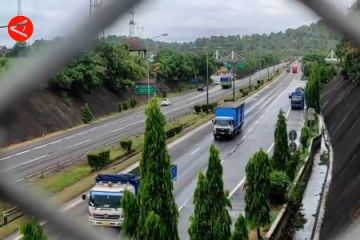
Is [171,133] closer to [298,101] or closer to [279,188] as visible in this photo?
[279,188]

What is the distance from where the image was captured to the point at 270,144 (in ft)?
73.4

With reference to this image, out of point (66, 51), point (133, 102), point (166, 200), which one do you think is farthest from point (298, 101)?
point (66, 51)

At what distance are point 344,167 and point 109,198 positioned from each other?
692 centimetres

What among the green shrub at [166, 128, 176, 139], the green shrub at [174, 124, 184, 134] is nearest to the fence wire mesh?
the green shrub at [166, 128, 176, 139]

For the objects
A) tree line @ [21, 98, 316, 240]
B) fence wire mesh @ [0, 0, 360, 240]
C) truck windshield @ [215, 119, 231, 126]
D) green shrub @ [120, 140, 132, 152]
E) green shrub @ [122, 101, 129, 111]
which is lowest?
green shrub @ [122, 101, 129, 111]

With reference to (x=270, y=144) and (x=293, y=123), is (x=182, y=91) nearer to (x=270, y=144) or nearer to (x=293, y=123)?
(x=293, y=123)

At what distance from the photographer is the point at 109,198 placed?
11.3 m

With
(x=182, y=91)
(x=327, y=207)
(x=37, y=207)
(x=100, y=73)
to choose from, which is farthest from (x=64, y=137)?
(x=182, y=91)

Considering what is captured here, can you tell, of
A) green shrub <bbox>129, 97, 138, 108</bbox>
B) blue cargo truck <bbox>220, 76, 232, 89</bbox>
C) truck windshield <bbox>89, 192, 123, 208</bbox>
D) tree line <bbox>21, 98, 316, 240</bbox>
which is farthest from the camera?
blue cargo truck <bbox>220, 76, 232, 89</bbox>

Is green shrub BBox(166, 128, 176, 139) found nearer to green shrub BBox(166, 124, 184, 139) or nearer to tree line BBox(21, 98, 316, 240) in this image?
green shrub BBox(166, 124, 184, 139)

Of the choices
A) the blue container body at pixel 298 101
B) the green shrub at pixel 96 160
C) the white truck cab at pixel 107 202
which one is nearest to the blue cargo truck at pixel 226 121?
the green shrub at pixel 96 160

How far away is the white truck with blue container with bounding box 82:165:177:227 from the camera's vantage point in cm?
1102

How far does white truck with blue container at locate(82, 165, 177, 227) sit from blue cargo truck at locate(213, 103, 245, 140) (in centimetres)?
1200

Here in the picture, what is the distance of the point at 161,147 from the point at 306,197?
775 cm
